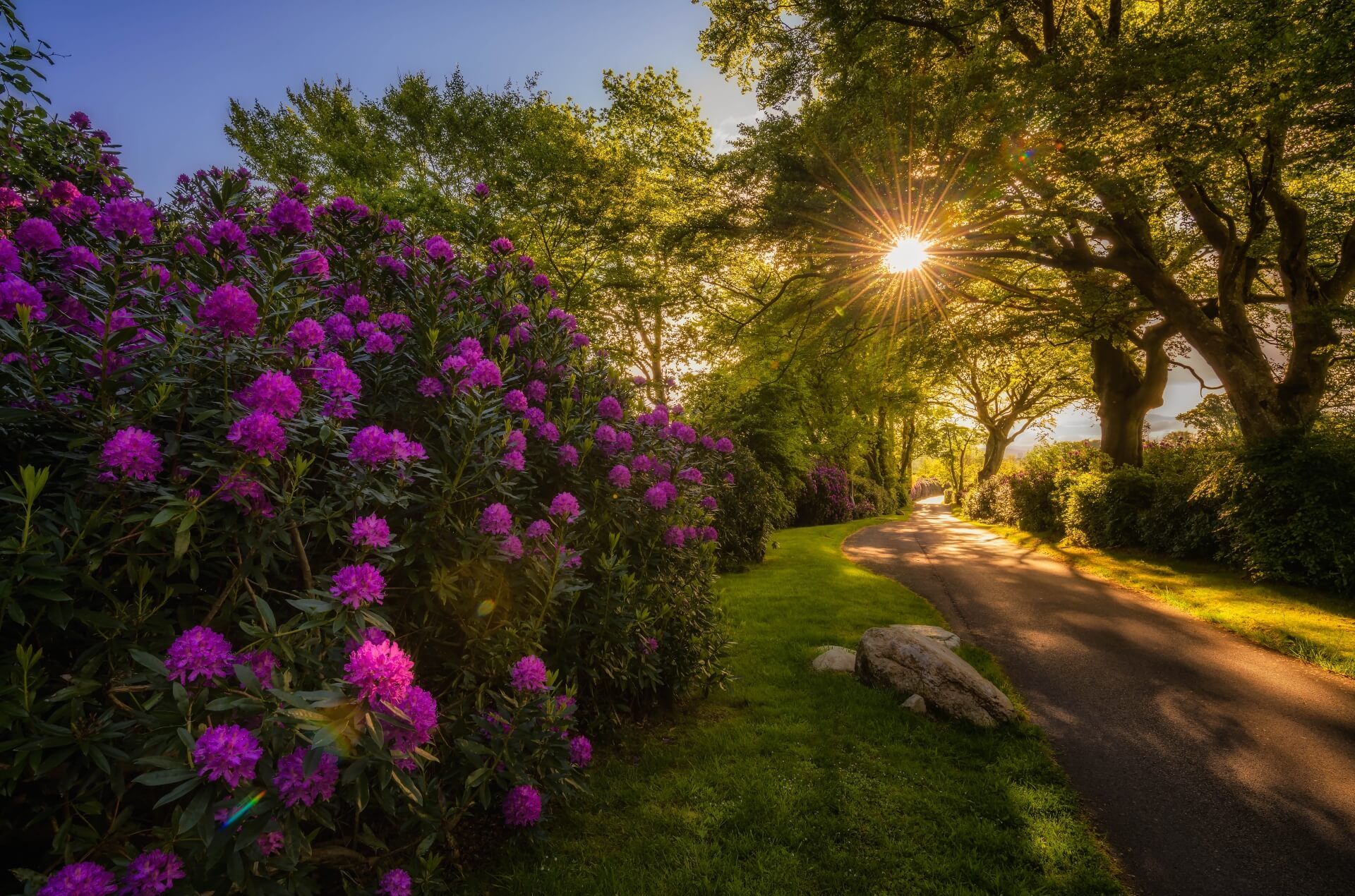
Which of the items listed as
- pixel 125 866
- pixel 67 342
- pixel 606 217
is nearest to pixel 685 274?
Result: pixel 606 217

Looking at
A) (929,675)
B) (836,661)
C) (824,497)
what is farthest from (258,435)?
(824,497)

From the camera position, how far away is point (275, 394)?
6.82ft

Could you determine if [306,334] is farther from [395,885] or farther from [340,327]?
[395,885]

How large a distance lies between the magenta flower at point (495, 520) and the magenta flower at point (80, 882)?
1.73 meters

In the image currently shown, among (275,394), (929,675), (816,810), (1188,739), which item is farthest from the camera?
(929,675)

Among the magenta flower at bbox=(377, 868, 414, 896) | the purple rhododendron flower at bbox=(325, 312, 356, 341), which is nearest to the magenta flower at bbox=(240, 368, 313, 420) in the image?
the purple rhododendron flower at bbox=(325, 312, 356, 341)

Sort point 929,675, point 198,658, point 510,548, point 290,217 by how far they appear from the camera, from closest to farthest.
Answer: point 198,658 → point 290,217 → point 510,548 → point 929,675

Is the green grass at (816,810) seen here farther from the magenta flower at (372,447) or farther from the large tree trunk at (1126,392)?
the large tree trunk at (1126,392)

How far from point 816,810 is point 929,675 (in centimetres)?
229

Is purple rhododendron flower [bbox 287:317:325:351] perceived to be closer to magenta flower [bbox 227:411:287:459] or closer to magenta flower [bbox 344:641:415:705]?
magenta flower [bbox 227:411:287:459]

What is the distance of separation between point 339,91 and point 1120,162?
2891cm

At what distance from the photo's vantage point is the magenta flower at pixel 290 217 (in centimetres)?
281

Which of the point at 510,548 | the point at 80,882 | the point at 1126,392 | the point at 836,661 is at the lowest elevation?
the point at 836,661

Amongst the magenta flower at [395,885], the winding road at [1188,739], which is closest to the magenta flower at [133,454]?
the magenta flower at [395,885]
